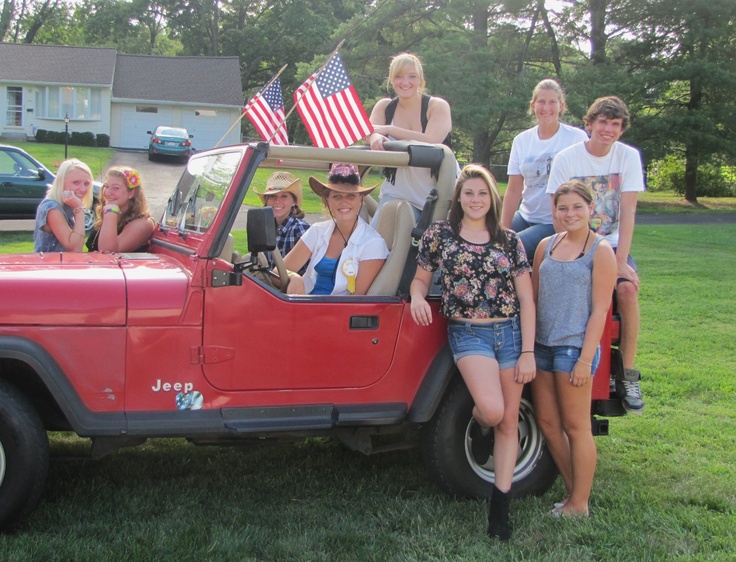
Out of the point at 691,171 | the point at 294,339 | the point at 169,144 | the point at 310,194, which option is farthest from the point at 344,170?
the point at 169,144

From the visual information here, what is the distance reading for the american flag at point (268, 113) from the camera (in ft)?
17.2

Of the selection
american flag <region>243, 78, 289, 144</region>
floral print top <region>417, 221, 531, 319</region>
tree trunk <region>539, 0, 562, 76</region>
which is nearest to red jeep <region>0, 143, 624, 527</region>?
floral print top <region>417, 221, 531, 319</region>

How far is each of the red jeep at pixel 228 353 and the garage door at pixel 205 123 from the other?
35.9 meters

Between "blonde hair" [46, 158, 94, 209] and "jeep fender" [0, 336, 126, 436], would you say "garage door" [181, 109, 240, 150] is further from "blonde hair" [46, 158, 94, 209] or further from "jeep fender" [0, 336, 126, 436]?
"jeep fender" [0, 336, 126, 436]

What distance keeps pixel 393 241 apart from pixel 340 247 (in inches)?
12.9

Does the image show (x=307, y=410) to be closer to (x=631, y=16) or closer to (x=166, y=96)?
(x=631, y=16)

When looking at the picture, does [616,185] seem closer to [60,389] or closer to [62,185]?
[60,389]

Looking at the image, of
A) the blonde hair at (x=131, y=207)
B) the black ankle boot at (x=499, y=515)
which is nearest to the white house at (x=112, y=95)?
the blonde hair at (x=131, y=207)

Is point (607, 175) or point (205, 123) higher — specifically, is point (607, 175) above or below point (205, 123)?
below

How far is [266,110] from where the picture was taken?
17.6 ft

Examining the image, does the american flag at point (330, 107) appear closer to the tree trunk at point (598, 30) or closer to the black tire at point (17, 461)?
the black tire at point (17, 461)

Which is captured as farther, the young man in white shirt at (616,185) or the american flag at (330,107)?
the american flag at (330,107)

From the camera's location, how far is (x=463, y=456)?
13.6 feet

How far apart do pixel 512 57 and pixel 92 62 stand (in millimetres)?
21940
